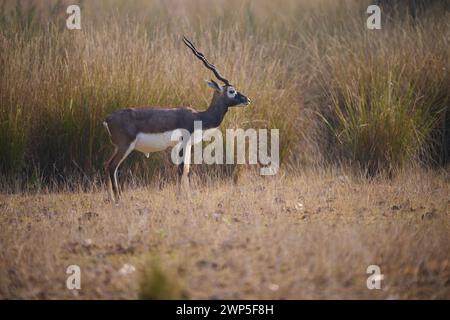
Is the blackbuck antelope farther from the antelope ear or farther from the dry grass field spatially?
the dry grass field

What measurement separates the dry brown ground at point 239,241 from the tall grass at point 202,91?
1067 mm

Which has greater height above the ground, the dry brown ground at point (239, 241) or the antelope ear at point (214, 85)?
the antelope ear at point (214, 85)

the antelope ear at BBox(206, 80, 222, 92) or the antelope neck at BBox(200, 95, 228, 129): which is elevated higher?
the antelope ear at BBox(206, 80, 222, 92)

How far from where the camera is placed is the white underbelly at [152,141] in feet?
33.3

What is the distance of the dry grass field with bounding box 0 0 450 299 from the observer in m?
7.00

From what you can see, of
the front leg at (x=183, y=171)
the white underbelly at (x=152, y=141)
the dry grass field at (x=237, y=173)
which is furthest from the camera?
the front leg at (x=183, y=171)

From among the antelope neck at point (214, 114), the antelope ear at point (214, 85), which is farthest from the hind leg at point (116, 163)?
the antelope ear at point (214, 85)

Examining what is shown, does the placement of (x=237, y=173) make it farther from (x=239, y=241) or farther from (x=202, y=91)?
(x=239, y=241)

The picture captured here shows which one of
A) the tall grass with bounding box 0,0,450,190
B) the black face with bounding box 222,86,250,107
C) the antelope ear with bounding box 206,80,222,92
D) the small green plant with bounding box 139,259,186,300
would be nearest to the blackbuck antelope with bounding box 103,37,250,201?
the antelope ear with bounding box 206,80,222,92

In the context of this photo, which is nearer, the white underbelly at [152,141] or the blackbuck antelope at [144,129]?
the blackbuck antelope at [144,129]

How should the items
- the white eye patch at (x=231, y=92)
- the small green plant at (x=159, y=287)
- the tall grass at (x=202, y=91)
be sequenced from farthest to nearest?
1. the tall grass at (x=202, y=91)
2. the white eye patch at (x=231, y=92)
3. the small green plant at (x=159, y=287)

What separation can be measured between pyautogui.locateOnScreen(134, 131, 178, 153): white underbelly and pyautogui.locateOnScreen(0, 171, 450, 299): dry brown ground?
73 cm

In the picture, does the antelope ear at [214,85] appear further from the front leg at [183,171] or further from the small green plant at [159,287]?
the small green plant at [159,287]
